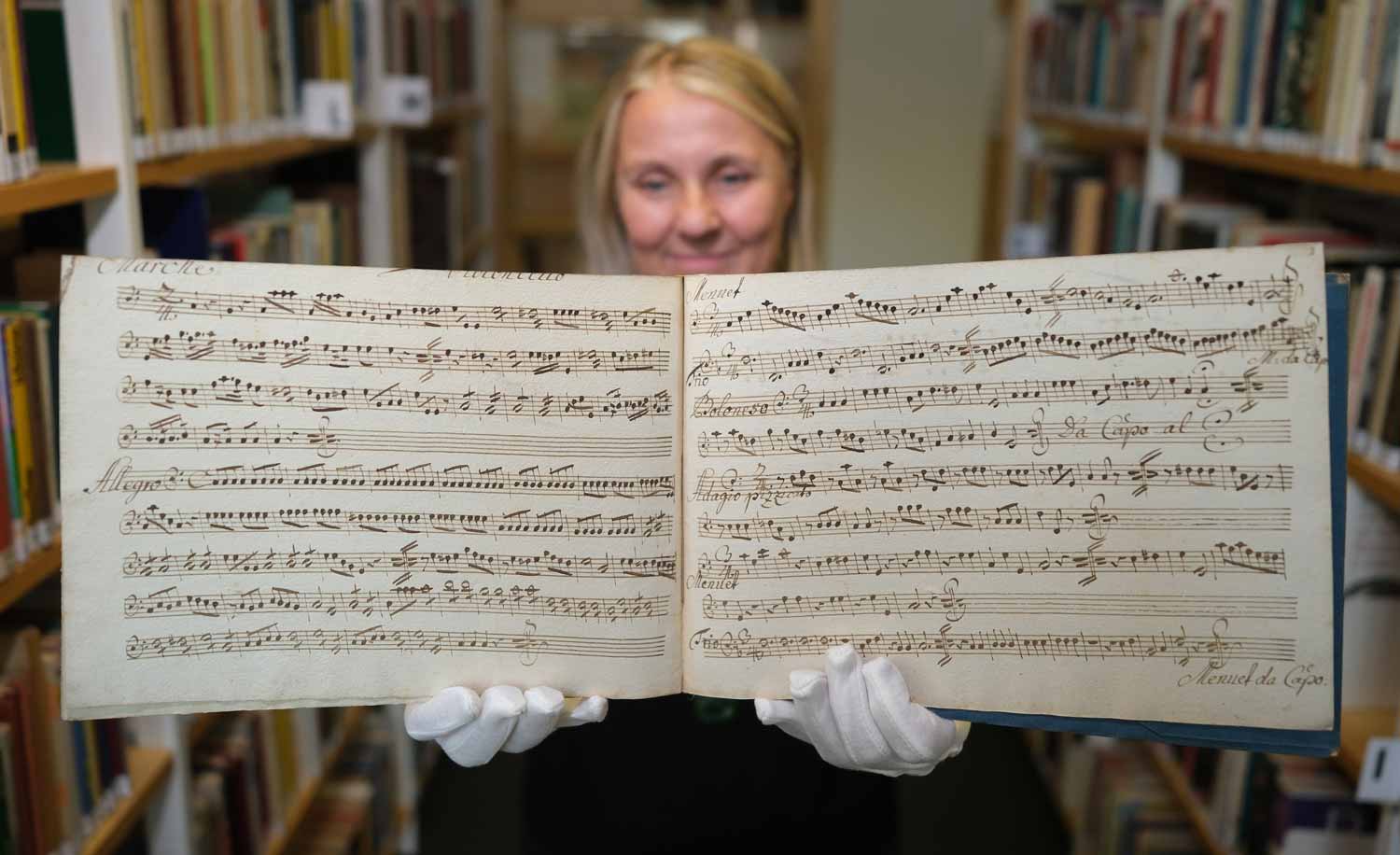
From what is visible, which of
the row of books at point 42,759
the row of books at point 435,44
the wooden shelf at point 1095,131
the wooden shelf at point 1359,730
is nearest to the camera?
the row of books at point 42,759

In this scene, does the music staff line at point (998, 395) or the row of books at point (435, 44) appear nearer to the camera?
the music staff line at point (998, 395)

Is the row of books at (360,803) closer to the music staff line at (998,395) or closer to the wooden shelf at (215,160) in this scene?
the wooden shelf at (215,160)

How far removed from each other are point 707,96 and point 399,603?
0.81 meters

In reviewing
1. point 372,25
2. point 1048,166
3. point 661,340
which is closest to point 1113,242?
point 1048,166

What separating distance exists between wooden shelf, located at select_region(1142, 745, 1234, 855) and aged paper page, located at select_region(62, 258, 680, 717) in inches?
55.5

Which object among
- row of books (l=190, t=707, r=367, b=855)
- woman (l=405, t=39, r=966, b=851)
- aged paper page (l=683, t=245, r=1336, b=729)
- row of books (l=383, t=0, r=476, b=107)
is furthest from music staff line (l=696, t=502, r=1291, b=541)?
row of books (l=383, t=0, r=476, b=107)

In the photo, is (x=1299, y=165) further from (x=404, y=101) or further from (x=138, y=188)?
(x=404, y=101)

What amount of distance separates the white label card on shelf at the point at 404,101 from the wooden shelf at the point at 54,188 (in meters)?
1.17

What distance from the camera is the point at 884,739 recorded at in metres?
0.95

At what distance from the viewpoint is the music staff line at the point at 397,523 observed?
2.96 ft

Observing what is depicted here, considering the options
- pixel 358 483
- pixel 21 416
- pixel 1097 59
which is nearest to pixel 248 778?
pixel 21 416

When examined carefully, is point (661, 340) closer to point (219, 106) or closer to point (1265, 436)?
point (1265, 436)

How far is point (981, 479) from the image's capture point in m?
0.90

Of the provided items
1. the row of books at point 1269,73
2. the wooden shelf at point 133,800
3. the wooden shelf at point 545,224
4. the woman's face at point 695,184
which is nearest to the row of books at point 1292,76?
the row of books at point 1269,73
